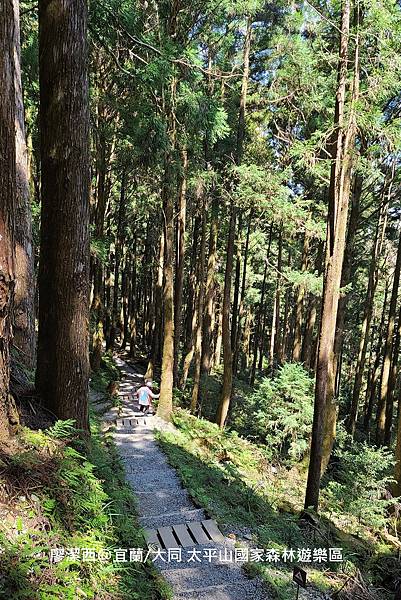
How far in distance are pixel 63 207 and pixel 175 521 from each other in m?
5.07

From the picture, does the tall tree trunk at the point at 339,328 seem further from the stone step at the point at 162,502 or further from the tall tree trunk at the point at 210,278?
the stone step at the point at 162,502

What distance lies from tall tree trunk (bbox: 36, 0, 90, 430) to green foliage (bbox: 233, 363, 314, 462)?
368 inches

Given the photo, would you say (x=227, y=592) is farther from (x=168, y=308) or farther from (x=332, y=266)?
(x=168, y=308)

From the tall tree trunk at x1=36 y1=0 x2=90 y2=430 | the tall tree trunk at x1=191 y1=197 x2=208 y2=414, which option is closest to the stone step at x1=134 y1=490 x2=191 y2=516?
the tall tree trunk at x1=36 y1=0 x2=90 y2=430

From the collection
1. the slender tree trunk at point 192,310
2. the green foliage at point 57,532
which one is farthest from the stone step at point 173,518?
the slender tree trunk at point 192,310

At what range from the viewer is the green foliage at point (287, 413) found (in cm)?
1246

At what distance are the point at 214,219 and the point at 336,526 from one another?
10.5m

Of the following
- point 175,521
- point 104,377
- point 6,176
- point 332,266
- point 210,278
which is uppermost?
point 6,176

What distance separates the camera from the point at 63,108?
4016mm

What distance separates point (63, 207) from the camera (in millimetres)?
4121

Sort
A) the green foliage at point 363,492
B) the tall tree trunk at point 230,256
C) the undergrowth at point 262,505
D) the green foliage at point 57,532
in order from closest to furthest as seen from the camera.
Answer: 1. the green foliage at point 57,532
2. the undergrowth at point 262,505
3. the green foliage at point 363,492
4. the tall tree trunk at point 230,256

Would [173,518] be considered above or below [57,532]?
below

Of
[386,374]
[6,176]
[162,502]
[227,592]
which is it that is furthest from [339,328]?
[6,176]

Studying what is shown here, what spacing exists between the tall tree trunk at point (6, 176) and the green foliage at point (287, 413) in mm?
10477
